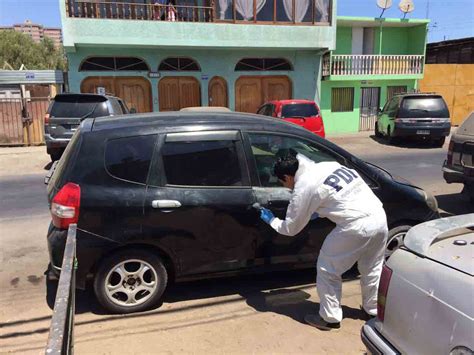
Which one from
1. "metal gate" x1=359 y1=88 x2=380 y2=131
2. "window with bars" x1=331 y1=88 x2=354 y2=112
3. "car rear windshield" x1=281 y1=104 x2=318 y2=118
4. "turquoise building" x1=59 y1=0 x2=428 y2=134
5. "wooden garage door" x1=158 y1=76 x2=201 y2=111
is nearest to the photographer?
"car rear windshield" x1=281 y1=104 x2=318 y2=118

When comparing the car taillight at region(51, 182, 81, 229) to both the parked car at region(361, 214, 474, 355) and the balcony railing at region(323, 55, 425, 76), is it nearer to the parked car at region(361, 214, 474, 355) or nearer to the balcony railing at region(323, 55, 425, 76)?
the parked car at region(361, 214, 474, 355)

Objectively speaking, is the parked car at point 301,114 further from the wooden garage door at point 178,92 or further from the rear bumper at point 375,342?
the rear bumper at point 375,342

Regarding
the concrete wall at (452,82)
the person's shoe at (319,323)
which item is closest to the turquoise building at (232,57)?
the concrete wall at (452,82)

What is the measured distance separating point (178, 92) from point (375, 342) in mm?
16536

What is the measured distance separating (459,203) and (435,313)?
633cm

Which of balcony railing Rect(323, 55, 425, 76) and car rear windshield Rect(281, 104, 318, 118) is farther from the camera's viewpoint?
balcony railing Rect(323, 55, 425, 76)

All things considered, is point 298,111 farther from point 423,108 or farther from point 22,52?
point 22,52

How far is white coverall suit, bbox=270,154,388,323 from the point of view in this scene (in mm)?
3232

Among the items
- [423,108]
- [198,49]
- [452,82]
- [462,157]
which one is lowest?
[462,157]

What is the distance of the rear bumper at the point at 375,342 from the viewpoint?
226cm

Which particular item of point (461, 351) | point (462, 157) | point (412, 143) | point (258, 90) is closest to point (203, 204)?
point (461, 351)

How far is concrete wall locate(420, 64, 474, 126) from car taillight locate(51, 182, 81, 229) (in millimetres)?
21568

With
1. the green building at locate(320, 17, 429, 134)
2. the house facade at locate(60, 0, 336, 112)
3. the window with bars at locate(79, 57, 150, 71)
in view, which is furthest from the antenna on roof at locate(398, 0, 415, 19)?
the window with bars at locate(79, 57, 150, 71)

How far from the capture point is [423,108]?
14625 mm
